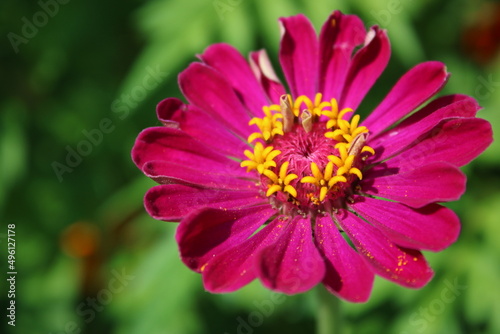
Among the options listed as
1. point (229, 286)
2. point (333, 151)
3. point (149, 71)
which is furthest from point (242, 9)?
point (229, 286)

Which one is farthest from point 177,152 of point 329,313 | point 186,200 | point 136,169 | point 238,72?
point 136,169

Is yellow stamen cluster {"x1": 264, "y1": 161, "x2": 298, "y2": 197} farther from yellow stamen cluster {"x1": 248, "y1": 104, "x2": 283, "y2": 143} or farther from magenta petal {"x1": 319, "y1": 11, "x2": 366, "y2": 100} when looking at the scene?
magenta petal {"x1": 319, "y1": 11, "x2": 366, "y2": 100}

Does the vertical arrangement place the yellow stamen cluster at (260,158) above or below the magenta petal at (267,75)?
below

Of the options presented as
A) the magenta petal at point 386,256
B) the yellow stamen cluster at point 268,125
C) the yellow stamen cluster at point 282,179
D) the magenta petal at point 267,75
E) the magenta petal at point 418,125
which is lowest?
the magenta petal at point 386,256

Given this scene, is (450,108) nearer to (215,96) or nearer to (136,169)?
(215,96)

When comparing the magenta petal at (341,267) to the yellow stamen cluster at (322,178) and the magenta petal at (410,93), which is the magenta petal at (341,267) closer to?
the yellow stamen cluster at (322,178)

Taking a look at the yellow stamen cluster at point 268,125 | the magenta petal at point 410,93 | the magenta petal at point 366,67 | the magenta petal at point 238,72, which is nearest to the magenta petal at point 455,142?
the magenta petal at point 410,93
